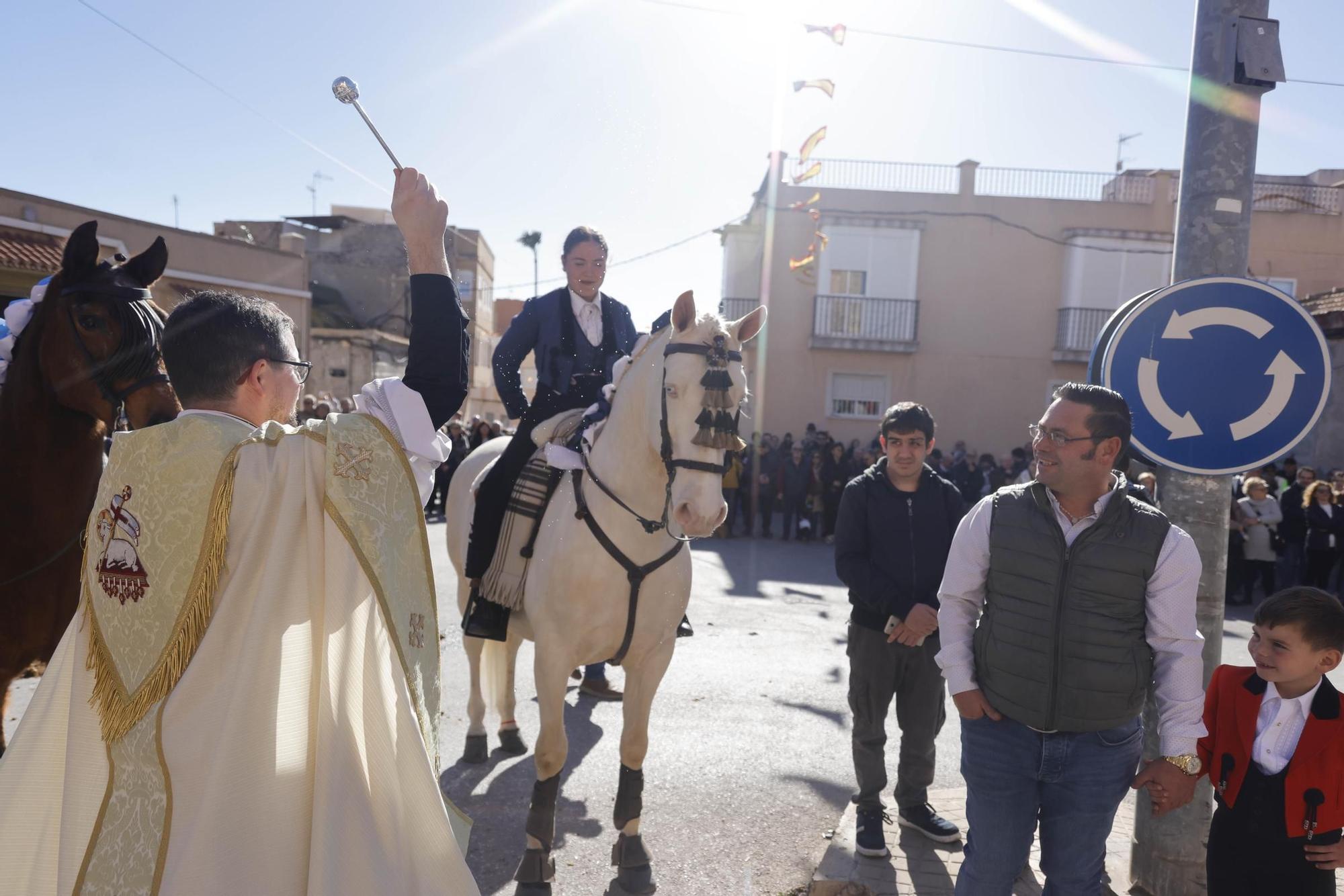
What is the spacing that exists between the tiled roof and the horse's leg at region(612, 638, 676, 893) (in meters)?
15.4

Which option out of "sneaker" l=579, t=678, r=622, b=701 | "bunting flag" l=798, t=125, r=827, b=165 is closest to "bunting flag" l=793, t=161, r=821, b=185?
"bunting flag" l=798, t=125, r=827, b=165

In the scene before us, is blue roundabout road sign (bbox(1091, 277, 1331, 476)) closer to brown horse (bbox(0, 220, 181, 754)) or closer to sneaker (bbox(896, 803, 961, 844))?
sneaker (bbox(896, 803, 961, 844))

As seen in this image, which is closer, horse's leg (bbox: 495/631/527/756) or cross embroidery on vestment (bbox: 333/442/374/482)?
cross embroidery on vestment (bbox: 333/442/374/482)

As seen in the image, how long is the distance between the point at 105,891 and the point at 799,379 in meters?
23.7

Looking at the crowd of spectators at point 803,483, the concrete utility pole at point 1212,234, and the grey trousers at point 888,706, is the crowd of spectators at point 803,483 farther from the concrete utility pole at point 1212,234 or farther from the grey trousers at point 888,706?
the concrete utility pole at point 1212,234

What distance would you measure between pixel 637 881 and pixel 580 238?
291 centimetres

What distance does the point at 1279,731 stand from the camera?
103 inches

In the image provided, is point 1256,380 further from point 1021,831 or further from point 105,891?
point 105,891

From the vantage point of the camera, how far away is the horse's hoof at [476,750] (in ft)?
16.4

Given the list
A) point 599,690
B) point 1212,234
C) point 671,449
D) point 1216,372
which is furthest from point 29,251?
point 1216,372

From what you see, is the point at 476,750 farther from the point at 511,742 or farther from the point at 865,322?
the point at 865,322

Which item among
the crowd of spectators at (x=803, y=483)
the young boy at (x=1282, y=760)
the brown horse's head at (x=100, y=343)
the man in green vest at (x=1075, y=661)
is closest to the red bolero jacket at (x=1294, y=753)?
the young boy at (x=1282, y=760)

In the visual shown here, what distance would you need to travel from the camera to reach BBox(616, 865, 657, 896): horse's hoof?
365 cm

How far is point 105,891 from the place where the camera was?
169 centimetres
